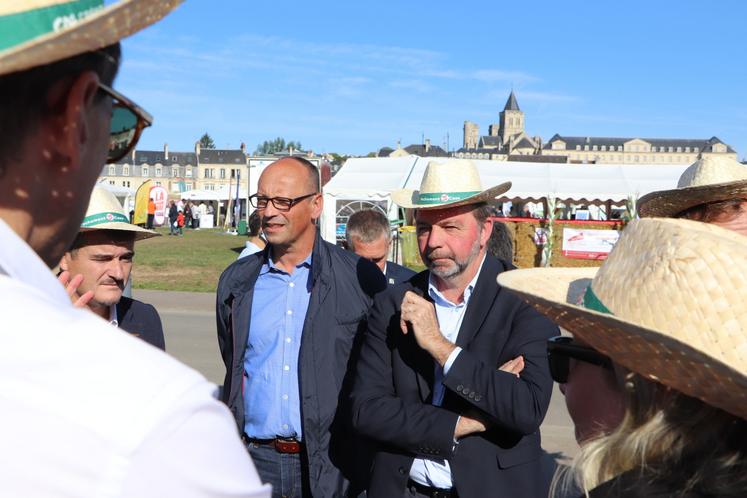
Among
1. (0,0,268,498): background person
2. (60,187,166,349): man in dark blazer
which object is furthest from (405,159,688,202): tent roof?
(0,0,268,498): background person

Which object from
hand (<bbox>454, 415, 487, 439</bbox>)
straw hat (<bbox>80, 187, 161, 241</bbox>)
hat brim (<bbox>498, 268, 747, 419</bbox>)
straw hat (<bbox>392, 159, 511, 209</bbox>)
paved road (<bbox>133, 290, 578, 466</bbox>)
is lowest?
paved road (<bbox>133, 290, 578, 466</bbox>)

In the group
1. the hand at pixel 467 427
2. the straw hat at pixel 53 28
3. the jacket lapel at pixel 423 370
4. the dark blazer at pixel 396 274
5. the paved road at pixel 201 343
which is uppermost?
the straw hat at pixel 53 28

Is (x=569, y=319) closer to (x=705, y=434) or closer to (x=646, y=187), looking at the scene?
(x=705, y=434)

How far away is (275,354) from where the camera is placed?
403 cm

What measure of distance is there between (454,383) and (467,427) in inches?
8.0

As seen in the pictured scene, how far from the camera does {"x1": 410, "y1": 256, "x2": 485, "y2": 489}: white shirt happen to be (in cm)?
317

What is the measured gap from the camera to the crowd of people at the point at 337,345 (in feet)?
2.71

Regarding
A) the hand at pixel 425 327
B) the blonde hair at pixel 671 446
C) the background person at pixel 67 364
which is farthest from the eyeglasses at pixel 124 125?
the hand at pixel 425 327

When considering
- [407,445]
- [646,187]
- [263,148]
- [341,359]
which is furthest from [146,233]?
[263,148]

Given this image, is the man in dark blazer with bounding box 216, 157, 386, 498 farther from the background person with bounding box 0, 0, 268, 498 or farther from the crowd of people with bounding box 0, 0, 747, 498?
the background person with bounding box 0, 0, 268, 498

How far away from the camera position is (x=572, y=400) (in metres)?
2.12

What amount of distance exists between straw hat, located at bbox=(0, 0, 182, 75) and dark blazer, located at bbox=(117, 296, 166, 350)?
315cm

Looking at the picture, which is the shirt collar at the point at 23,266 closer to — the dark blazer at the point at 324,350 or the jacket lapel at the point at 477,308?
the jacket lapel at the point at 477,308

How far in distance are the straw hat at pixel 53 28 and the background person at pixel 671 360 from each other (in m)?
1.19
